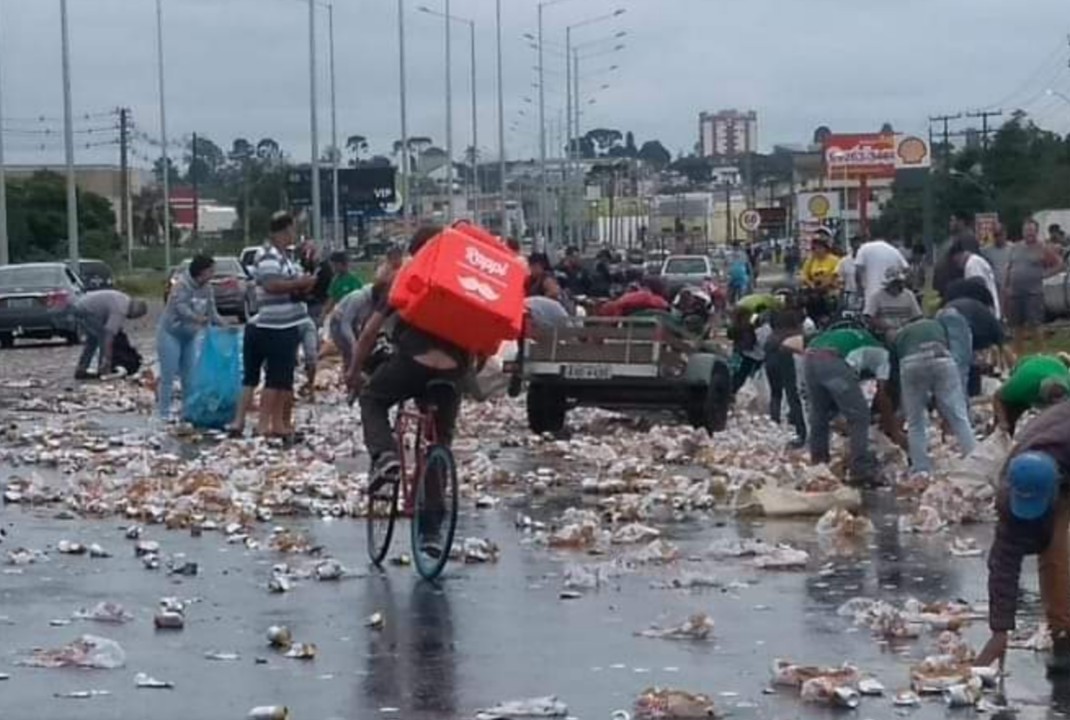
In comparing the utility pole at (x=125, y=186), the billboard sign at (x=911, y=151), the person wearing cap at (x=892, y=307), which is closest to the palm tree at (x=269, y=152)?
the utility pole at (x=125, y=186)

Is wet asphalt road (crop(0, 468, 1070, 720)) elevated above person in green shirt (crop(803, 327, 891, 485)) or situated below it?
below

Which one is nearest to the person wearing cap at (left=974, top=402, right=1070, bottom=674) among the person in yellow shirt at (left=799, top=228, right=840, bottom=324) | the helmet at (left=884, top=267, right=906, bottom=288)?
the helmet at (left=884, top=267, right=906, bottom=288)

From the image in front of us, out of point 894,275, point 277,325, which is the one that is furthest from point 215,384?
point 894,275

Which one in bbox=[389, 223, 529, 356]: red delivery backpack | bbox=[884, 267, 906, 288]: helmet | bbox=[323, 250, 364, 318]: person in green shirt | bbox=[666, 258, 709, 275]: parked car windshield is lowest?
bbox=[666, 258, 709, 275]: parked car windshield

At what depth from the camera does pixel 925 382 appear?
59.3 feet

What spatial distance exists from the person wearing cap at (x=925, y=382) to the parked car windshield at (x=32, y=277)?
30.7 m

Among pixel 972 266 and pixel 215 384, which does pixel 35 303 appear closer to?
pixel 215 384

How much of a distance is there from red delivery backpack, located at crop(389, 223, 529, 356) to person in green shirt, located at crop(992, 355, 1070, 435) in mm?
2817

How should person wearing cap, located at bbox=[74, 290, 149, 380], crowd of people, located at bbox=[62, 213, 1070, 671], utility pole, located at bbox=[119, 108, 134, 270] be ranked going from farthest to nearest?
utility pole, located at bbox=[119, 108, 134, 270] < person wearing cap, located at bbox=[74, 290, 149, 380] < crowd of people, located at bbox=[62, 213, 1070, 671]

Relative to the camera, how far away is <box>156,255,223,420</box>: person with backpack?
24.4m

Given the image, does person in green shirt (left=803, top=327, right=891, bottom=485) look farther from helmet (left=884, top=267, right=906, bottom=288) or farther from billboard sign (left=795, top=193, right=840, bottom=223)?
billboard sign (left=795, top=193, right=840, bottom=223)

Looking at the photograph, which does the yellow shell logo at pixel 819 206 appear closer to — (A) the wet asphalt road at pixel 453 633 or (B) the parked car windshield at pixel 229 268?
(B) the parked car windshield at pixel 229 268

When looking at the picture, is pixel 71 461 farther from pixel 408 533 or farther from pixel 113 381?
pixel 113 381

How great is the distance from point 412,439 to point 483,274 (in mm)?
1133
